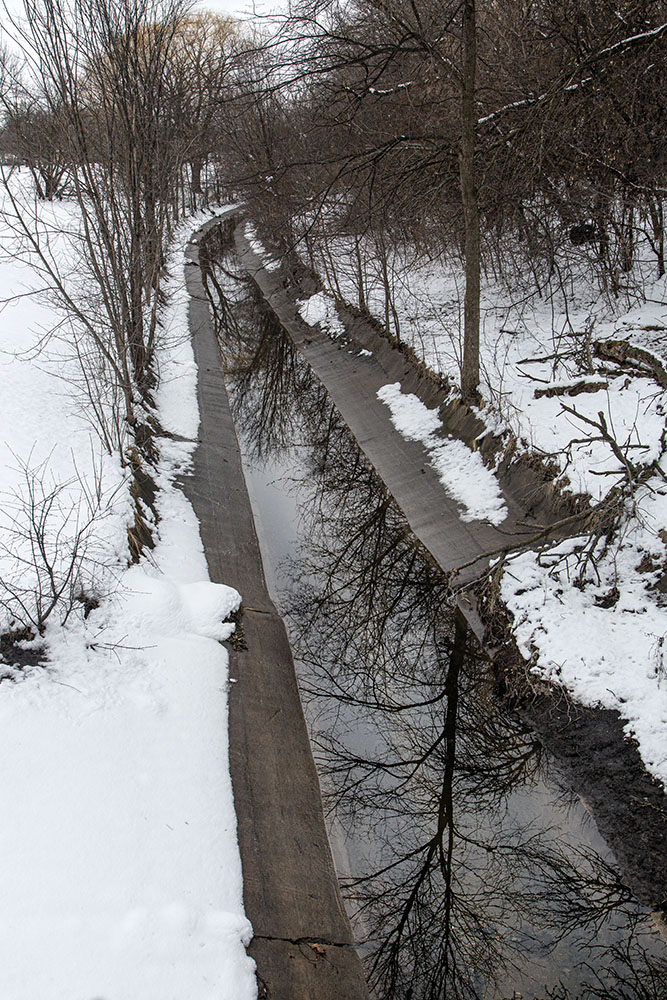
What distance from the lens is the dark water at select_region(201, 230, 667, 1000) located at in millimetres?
5379

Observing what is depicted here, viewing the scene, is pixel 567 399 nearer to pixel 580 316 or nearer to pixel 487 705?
pixel 580 316

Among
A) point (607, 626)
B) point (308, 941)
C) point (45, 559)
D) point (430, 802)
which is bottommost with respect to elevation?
point (308, 941)

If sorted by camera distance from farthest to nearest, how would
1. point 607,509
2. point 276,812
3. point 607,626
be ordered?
point 607,509, point 607,626, point 276,812

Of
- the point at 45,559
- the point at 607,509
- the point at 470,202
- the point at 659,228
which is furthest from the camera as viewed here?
the point at 659,228

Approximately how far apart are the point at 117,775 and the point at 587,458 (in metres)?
6.58

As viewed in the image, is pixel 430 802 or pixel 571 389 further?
pixel 571 389

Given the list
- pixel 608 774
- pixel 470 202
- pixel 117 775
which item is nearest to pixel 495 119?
pixel 470 202

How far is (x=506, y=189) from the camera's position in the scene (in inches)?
488

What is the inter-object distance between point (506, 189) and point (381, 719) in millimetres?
9281

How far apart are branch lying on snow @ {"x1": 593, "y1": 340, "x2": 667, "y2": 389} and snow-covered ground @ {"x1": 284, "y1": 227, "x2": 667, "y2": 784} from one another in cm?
14

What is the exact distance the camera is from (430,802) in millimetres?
6719

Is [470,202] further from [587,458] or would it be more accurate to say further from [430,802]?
[430,802]

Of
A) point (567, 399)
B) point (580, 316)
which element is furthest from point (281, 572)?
point (580, 316)

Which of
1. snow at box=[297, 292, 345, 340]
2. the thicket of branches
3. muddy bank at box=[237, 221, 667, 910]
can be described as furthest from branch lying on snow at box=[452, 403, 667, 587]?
snow at box=[297, 292, 345, 340]
